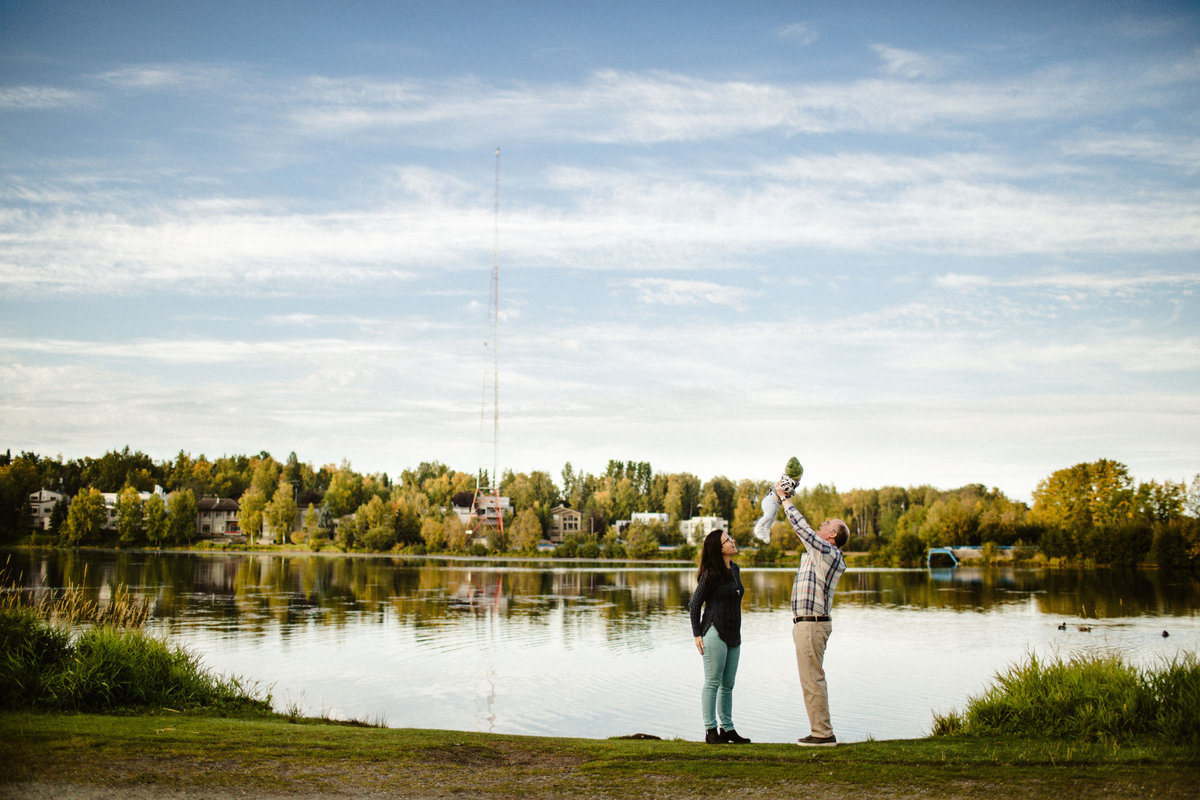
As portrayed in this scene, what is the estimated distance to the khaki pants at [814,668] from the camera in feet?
30.8

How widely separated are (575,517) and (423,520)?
3894 centimetres

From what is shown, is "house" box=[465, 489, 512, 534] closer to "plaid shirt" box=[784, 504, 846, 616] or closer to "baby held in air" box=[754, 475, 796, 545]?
"plaid shirt" box=[784, 504, 846, 616]

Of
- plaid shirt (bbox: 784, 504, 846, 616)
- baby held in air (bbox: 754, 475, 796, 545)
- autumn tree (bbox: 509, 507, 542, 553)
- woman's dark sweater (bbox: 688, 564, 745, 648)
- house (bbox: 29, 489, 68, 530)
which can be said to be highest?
baby held in air (bbox: 754, 475, 796, 545)

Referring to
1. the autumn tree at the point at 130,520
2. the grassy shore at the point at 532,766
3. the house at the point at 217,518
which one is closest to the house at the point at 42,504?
the autumn tree at the point at 130,520

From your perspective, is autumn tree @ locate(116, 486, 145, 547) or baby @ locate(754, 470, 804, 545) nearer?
baby @ locate(754, 470, 804, 545)

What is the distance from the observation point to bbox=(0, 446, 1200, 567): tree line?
85.6 m

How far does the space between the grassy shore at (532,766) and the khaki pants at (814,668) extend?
0.36m

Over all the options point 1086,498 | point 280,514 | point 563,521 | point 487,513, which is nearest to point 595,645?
point 1086,498

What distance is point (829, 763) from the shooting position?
333 inches

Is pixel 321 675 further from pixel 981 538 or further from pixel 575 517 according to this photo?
pixel 575 517

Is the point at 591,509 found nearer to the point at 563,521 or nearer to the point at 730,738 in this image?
the point at 563,521

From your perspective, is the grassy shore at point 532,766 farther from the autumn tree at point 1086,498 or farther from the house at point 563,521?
the house at point 563,521

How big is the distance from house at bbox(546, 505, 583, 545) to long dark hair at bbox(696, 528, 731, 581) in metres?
132

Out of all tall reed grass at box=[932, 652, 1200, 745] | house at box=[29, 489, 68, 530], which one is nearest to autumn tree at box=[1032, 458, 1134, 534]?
tall reed grass at box=[932, 652, 1200, 745]
